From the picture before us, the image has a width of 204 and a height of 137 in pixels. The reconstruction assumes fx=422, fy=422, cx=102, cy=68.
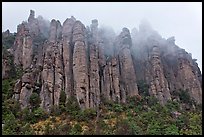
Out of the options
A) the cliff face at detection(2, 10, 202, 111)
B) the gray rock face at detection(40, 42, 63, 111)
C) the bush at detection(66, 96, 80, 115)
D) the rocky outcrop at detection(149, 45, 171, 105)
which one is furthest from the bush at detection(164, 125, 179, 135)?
the gray rock face at detection(40, 42, 63, 111)

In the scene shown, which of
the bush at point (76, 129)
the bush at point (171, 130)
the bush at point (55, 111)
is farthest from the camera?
the bush at point (55, 111)

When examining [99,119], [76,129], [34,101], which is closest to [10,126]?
[76,129]

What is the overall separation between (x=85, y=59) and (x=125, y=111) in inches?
257

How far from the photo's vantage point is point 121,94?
3672 cm

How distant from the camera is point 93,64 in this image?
37.0 meters

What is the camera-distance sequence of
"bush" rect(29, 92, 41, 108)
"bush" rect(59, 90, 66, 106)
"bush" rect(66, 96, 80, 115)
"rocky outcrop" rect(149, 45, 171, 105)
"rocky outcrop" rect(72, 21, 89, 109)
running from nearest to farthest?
"bush" rect(66, 96, 80, 115)
"bush" rect(29, 92, 41, 108)
"bush" rect(59, 90, 66, 106)
"rocky outcrop" rect(72, 21, 89, 109)
"rocky outcrop" rect(149, 45, 171, 105)

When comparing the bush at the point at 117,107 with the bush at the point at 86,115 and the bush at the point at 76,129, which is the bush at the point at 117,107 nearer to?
the bush at the point at 86,115

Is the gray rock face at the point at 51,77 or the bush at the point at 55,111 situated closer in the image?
the bush at the point at 55,111

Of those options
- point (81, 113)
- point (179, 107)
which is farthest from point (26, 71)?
point (179, 107)

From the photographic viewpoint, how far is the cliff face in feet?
112

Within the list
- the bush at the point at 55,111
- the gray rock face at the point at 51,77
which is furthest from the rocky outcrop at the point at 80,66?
the bush at the point at 55,111

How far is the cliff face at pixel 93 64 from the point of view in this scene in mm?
34062

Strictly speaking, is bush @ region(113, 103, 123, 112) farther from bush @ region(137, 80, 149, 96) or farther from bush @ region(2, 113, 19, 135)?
bush @ region(2, 113, 19, 135)

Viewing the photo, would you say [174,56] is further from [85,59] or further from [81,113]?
[81,113]
